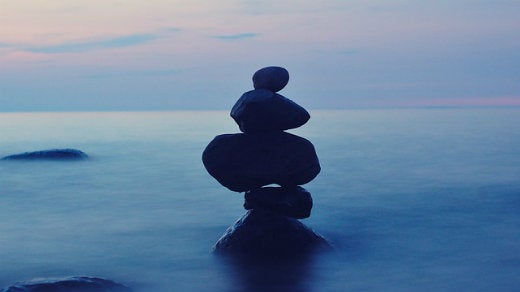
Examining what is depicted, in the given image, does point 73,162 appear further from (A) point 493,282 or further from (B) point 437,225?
(A) point 493,282

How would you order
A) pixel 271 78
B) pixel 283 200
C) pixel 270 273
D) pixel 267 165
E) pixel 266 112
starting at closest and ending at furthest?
pixel 270 273
pixel 266 112
pixel 267 165
pixel 271 78
pixel 283 200

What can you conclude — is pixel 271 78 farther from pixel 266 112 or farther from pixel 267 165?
pixel 267 165

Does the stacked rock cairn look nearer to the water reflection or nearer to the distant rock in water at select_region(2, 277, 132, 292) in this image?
the water reflection

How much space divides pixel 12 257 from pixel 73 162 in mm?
32006

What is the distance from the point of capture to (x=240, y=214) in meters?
27.5

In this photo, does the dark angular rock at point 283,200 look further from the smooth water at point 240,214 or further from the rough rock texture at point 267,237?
the smooth water at point 240,214

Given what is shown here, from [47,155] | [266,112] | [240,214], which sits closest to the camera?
[266,112]

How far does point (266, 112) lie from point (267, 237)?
3.51 meters

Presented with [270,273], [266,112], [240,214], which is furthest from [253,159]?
[240,214]

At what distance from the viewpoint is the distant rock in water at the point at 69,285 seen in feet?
45.6

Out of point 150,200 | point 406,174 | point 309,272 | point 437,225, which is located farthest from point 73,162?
point 309,272

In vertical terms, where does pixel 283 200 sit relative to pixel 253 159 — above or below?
below

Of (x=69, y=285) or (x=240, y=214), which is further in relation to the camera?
(x=240, y=214)

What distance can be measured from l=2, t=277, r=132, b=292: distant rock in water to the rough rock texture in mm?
4252
